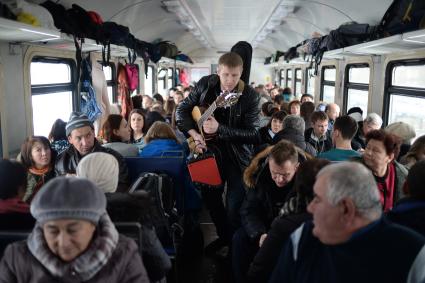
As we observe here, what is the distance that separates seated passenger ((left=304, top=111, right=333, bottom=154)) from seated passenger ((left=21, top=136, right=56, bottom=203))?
316 centimetres

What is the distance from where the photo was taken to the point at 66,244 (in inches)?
66.3

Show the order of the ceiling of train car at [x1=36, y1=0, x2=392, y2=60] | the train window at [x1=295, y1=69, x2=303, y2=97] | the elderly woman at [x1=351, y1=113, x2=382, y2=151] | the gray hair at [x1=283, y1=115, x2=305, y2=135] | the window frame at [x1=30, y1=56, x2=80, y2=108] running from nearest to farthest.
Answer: the gray hair at [x1=283, y1=115, x2=305, y2=135]
the elderly woman at [x1=351, y1=113, x2=382, y2=151]
the window frame at [x1=30, y1=56, x2=80, y2=108]
the ceiling of train car at [x1=36, y1=0, x2=392, y2=60]
the train window at [x1=295, y1=69, x2=303, y2=97]

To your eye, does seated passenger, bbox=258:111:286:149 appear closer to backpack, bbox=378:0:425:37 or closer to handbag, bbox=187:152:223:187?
backpack, bbox=378:0:425:37

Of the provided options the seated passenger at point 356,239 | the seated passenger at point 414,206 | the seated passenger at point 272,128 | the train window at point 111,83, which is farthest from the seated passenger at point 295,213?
the train window at point 111,83

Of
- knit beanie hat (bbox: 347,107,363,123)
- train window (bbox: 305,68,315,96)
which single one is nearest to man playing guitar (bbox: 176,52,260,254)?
knit beanie hat (bbox: 347,107,363,123)

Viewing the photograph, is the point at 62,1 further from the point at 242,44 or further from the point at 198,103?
the point at 198,103

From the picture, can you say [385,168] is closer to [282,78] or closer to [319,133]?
[319,133]

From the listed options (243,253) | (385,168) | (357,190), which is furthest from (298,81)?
(357,190)

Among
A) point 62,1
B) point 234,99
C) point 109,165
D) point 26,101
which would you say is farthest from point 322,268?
point 62,1

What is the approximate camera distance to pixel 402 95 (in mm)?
6164

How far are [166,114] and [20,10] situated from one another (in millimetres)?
3912

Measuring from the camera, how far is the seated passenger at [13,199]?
2.16 meters

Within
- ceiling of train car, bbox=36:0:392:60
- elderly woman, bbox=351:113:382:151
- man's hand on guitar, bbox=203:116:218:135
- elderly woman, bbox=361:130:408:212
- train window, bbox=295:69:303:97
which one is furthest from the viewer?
train window, bbox=295:69:303:97

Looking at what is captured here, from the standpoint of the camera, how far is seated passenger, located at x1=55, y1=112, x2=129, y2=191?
3.58 meters
